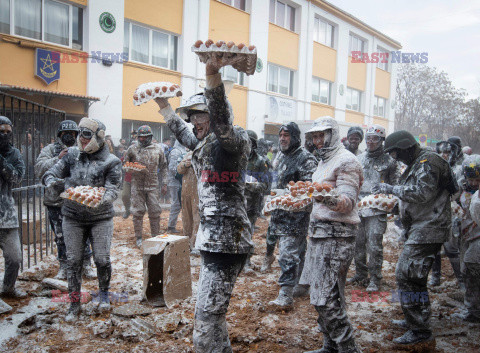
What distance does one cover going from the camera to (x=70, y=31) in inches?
507

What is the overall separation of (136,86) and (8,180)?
10.5 metres

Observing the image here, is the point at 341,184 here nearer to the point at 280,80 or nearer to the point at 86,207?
the point at 86,207

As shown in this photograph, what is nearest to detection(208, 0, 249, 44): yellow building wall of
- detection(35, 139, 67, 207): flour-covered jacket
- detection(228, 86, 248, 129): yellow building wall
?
detection(228, 86, 248, 129): yellow building wall

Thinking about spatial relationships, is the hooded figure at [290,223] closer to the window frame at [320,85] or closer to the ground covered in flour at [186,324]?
the ground covered in flour at [186,324]

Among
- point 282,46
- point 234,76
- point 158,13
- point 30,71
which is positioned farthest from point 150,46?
point 282,46

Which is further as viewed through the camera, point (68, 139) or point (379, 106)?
point (379, 106)

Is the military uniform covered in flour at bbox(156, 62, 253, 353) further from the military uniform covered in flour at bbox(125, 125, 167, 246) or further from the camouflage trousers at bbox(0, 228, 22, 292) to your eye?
the military uniform covered in flour at bbox(125, 125, 167, 246)

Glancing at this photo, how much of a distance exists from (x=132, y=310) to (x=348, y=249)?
2.61 meters

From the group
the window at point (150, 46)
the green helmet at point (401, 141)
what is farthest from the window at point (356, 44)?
the green helmet at point (401, 141)

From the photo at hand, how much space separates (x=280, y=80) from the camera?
804 inches

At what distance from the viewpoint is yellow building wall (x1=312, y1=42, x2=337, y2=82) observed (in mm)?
22155

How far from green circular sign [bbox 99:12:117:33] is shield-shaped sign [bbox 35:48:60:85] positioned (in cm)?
198

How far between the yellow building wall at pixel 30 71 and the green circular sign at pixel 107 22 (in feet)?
4.33

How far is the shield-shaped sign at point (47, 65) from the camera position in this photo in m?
11.8
